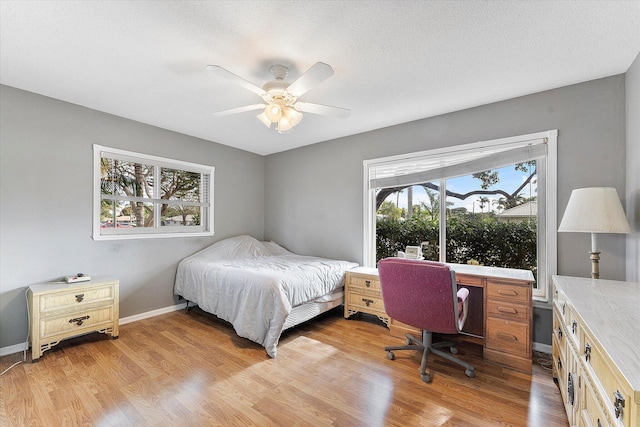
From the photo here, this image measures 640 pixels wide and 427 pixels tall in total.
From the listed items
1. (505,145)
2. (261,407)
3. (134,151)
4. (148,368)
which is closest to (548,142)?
(505,145)

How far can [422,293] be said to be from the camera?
7.09ft

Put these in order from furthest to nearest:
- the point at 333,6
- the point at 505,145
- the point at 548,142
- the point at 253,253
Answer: the point at 253,253
the point at 505,145
the point at 548,142
the point at 333,6

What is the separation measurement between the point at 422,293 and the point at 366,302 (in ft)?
4.10

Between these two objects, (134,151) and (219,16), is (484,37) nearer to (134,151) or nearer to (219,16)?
(219,16)

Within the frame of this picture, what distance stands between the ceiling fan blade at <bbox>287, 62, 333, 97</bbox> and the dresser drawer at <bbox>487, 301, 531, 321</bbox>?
230 cm

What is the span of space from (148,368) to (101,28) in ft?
8.34

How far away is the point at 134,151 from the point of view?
342cm

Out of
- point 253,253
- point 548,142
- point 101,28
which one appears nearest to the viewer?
point 101,28

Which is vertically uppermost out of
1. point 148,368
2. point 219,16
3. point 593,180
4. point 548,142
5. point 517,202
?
point 219,16

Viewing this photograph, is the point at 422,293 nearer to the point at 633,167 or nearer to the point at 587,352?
the point at 587,352

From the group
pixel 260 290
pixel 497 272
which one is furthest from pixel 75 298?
pixel 497 272

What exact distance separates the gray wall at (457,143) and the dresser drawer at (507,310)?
20.7 inches

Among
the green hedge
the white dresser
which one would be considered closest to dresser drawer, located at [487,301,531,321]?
the white dresser

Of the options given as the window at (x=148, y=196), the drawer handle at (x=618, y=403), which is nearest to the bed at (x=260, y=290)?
the window at (x=148, y=196)
